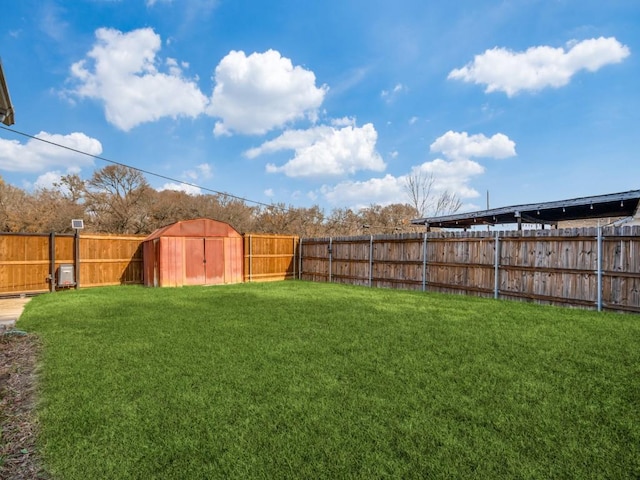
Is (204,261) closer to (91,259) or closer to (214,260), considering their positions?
(214,260)

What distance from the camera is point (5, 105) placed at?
14.7ft

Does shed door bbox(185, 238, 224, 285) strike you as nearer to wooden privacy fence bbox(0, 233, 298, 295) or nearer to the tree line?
wooden privacy fence bbox(0, 233, 298, 295)

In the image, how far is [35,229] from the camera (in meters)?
16.9

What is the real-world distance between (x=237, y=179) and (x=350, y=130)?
8.08m

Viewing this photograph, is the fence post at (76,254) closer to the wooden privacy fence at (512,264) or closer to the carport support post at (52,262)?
the carport support post at (52,262)

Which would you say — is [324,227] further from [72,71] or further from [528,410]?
[528,410]

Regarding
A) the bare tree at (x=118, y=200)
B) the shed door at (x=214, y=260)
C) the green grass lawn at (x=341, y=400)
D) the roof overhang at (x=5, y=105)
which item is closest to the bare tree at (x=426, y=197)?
the shed door at (x=214, y=260)

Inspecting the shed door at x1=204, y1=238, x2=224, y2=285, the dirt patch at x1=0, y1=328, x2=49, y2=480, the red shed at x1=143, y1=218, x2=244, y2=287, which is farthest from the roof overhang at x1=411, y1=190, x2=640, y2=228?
the dirt patch at x1=0, y1=328, x2=49, y2=480

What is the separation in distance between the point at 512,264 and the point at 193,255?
969 centimetres

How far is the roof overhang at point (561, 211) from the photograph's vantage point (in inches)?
336

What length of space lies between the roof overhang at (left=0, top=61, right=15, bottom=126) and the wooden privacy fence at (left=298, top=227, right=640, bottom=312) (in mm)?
8784

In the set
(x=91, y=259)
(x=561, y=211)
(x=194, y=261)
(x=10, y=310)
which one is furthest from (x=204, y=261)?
(x=561, y=211)

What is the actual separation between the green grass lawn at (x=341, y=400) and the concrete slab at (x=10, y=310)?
3.10ft

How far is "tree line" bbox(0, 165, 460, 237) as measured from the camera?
57.2ft
